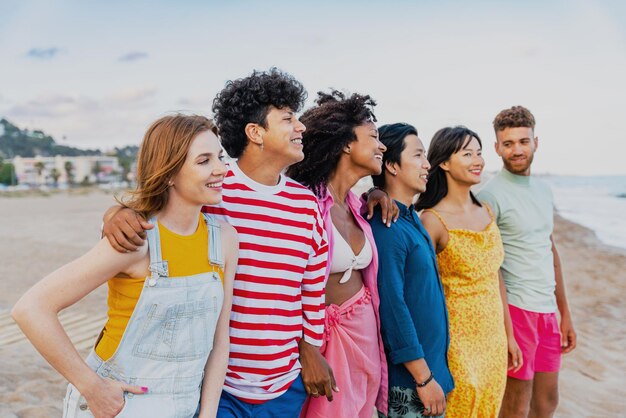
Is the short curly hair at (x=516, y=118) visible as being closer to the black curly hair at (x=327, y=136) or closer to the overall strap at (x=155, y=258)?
the black curly hair at (x=327, y=136)

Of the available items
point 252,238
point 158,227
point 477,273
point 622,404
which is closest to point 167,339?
point 158,227

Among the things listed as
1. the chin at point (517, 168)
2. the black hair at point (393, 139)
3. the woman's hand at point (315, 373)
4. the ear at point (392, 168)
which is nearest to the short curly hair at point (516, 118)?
the chin at point (517, 168)

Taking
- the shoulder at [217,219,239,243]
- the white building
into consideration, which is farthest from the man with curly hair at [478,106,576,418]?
the white building

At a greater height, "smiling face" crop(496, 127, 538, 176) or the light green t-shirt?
"smiling face" crop(496, 127, 538, 176)

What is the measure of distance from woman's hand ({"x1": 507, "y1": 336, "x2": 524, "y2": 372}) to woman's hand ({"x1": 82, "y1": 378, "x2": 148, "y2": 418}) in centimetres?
231

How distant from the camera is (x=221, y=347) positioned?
1.93 meters

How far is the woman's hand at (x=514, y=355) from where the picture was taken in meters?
3.18

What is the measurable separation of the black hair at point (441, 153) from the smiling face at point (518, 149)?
Result: 501 millimetres

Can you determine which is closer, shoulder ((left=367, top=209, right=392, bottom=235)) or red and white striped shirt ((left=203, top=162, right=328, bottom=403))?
red and white striped shirt ((left=203, top=162, right=328, bottom=403))

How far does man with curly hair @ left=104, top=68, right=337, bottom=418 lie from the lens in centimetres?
204

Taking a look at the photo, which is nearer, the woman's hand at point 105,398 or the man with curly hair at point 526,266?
the woman's hand at point 105,398

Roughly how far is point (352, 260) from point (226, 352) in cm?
73

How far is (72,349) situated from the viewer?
162cm

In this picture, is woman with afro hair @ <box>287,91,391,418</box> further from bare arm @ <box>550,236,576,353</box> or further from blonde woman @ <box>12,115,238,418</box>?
bare arm @ <box>550,236,576,353</box>
